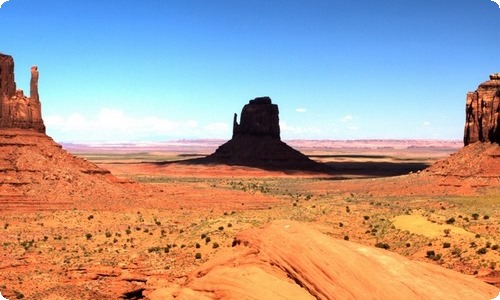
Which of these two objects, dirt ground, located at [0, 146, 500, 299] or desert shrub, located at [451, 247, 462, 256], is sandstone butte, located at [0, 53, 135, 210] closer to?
dirt ground, located at [0, 146, 500, 299]

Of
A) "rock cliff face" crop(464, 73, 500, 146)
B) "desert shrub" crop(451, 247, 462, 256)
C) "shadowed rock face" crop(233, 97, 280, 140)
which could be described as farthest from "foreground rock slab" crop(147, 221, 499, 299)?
"shadowed rock face" crop(233, 97, 280, 140)

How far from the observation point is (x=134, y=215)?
4709 centimetres

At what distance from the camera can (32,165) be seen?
165ft

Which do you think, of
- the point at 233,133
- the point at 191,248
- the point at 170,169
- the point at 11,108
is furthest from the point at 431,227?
the point at 233,133

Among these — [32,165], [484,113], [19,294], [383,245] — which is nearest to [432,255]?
[383,245]

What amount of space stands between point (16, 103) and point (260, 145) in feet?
285

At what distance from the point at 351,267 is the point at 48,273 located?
18.3 m

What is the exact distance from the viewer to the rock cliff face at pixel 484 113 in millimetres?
69125

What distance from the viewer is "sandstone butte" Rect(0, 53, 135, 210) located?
157ft

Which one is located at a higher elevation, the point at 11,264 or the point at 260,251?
the point at 260,251

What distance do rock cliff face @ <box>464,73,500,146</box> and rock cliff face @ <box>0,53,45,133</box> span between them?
5968 centimetres

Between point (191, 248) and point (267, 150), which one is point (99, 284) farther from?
point (267, 150)

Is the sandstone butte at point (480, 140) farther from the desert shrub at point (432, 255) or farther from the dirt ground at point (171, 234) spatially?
the desert shrub at point (432, 255)

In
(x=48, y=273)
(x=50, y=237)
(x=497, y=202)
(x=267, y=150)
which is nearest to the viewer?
(x=48, y=273)
